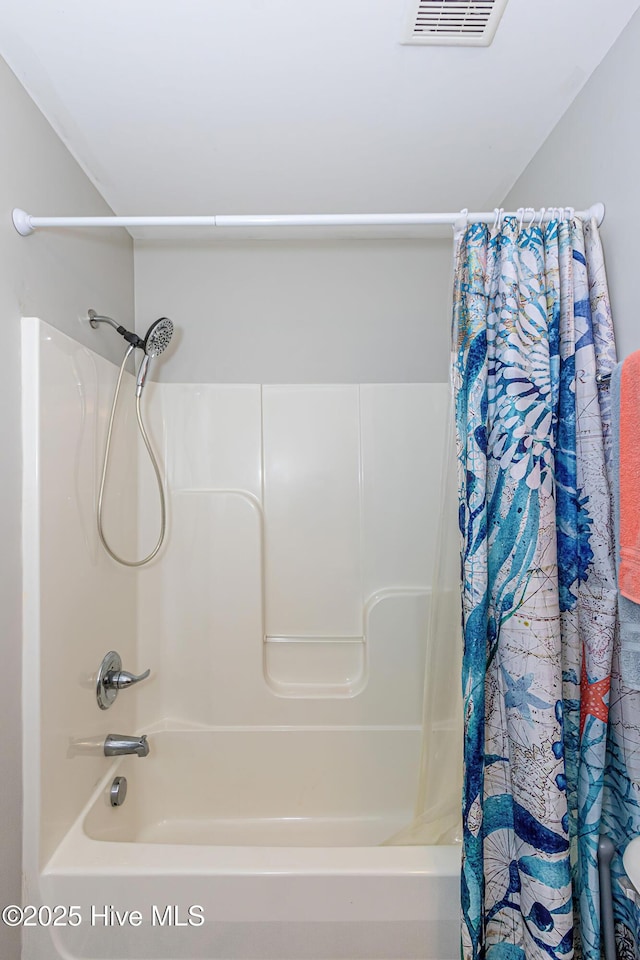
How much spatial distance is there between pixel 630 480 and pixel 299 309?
1.55m

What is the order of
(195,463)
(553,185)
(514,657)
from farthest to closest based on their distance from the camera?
1. (195,463)
2. (553,185)
3. (514,657)

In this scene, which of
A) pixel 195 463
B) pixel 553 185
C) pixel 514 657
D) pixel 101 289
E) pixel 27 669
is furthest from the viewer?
pixel 195 463

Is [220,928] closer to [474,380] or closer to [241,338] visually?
[474,380]

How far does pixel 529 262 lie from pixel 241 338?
1.27 metres

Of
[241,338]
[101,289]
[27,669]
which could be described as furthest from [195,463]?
[27,669]

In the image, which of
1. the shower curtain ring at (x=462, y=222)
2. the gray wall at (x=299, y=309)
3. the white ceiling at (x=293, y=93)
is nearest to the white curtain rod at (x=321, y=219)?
the shower curtain ring at (x=462, y=222)

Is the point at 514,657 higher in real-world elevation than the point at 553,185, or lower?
lower

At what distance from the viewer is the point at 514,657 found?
1.17 metres

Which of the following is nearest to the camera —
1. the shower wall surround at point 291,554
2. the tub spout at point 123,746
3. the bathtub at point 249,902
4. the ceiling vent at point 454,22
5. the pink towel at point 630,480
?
the pink towel at point 630,480

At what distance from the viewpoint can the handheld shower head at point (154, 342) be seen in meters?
1.91

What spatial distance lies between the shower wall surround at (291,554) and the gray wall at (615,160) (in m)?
0.97

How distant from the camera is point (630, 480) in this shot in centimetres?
Result: 103

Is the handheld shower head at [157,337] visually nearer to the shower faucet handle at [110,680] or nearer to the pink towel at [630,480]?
the shower faucet handle at [110,680]

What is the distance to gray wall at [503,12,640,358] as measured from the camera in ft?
3.80
